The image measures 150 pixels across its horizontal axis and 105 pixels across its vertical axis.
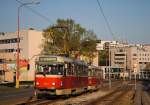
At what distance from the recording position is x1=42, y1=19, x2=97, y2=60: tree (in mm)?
94625

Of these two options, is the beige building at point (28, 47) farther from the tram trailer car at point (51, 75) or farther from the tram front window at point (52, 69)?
the tram front window at point (52, 69)

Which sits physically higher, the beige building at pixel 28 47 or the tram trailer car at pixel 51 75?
the beige building at pixel 28 47

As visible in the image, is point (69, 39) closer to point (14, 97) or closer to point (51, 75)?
point (14, 97)

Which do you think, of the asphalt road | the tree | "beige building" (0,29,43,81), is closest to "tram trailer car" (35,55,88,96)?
the asphalt road

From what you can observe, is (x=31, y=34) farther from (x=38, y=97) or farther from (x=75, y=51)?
(x=38, y=97)

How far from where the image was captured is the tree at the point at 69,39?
94.6m

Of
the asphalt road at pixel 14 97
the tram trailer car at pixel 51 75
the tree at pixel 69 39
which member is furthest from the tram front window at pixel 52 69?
the tree at pixel 69 39

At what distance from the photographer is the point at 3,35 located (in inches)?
4395

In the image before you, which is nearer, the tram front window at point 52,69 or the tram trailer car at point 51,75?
the tram trailer car at point 51,75

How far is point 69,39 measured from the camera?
318 ft

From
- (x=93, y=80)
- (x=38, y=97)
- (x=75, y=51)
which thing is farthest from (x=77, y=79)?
(x=75, y=51)

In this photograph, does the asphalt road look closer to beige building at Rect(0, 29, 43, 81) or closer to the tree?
the tree

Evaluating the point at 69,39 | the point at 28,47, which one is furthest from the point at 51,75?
the point at 28,47

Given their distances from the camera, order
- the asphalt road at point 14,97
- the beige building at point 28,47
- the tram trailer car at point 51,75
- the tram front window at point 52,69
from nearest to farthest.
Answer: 1. the asphalt road at point 14,97
2. the tram trailer car at point 51,75
3. the tram front window at point 52,69
4. the beige building at point 28,47
